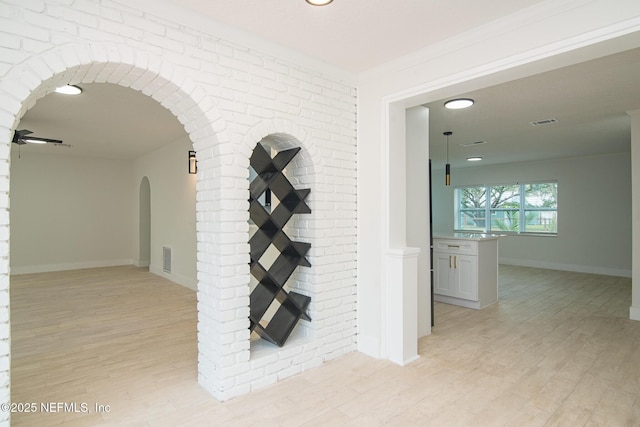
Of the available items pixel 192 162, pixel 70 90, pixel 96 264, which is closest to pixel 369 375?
pixel 70 90

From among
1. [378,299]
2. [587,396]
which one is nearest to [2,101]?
[378,299]

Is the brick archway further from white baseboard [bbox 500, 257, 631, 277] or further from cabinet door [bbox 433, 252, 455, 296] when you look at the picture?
white baseboard [bbox 500, 257, 631, 277]

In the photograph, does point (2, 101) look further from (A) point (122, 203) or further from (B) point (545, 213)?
(B) point (545, 213)

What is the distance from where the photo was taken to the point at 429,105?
4.02 meters

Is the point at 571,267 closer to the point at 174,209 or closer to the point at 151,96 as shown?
the point at 174,209

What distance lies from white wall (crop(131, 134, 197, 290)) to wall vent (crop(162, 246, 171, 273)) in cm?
8

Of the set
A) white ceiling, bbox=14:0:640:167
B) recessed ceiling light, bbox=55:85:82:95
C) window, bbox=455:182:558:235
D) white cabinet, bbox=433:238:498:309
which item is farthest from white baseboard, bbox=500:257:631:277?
recessed ceiling light, bbox=55:85:82:95

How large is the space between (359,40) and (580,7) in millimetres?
1291

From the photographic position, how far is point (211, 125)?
236 cm

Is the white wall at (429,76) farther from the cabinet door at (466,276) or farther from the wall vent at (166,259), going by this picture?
the wall vent at (166,259)

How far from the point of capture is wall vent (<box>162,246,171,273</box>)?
6.71 meters

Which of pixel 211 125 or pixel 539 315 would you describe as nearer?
pixel 211 125

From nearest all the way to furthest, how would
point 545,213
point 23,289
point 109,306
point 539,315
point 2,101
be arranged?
point 2,101 < point 539,315 < point 109,306 < point 23,289 < point 545,213

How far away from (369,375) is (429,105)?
2874 mm
